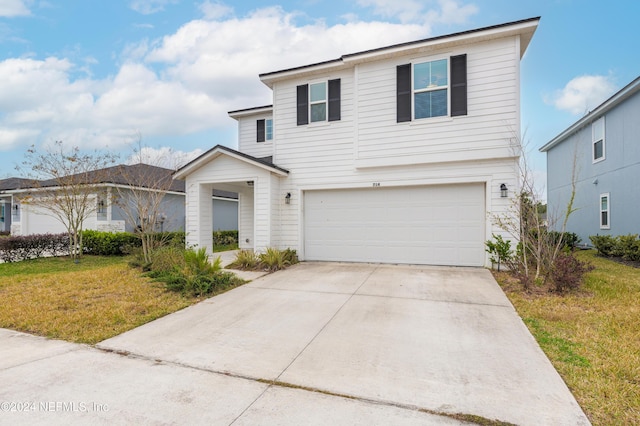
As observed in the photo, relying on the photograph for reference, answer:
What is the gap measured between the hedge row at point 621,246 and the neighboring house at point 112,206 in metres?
12.9

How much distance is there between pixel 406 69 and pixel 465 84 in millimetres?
1591

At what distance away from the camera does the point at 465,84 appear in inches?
318

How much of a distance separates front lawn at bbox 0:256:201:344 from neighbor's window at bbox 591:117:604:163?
51.2 ft

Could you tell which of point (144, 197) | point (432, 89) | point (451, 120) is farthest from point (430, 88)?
point (144, 197)

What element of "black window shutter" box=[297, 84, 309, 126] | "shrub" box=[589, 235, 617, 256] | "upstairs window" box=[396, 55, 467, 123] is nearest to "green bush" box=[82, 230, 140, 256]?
"black window shutter" box=[297, 84, 309, 126]

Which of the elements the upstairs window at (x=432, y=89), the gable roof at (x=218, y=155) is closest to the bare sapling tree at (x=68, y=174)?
the gable roof at (x=218, y=155)

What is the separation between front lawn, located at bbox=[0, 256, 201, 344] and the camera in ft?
13.9

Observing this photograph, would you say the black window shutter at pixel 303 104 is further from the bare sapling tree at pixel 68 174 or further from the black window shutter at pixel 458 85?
the bare sapling tree at pixel 68 174

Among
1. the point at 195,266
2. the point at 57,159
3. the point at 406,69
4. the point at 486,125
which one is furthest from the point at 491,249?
the point at 57,159

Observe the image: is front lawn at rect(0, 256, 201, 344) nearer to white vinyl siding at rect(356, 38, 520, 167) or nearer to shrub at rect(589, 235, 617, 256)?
white vinyl siding at rect(356, 38, 520, 167)

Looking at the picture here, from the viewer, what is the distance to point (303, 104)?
9773 millimetres

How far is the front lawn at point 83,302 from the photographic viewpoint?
13.9 ft

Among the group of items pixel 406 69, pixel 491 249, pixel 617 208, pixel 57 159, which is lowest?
pixel 491 249

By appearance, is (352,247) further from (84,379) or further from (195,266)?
(84,379)
